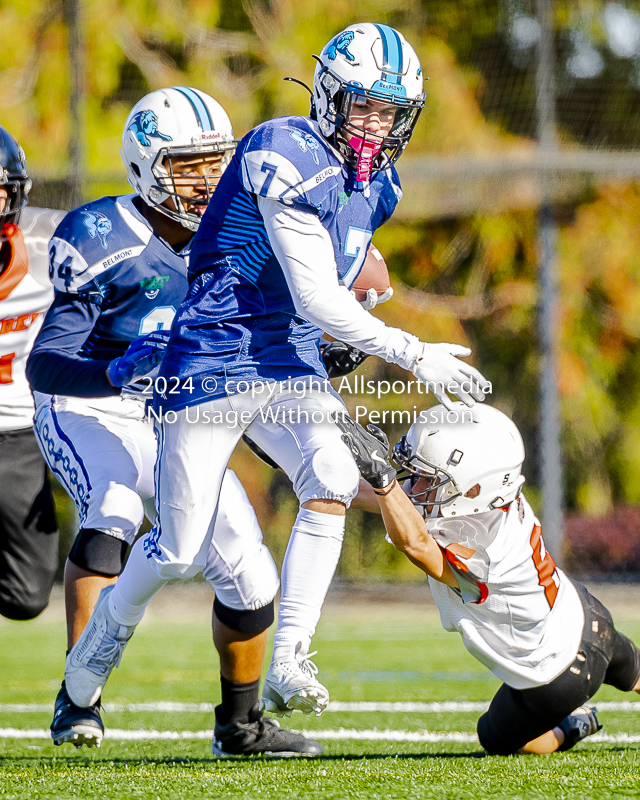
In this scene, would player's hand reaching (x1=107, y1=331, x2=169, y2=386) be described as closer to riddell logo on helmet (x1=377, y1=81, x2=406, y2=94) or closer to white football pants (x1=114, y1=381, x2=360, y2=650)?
white football pants (x1=114, y1=381, x2=360, y2=650)

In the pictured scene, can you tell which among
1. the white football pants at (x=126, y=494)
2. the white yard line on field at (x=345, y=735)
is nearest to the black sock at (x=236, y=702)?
the white football pants at (x=126, y=494)

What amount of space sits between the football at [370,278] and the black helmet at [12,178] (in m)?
1.32

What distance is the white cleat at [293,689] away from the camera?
244 centimetres

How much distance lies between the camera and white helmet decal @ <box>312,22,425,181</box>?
9.21 feet

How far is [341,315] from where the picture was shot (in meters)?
2.64

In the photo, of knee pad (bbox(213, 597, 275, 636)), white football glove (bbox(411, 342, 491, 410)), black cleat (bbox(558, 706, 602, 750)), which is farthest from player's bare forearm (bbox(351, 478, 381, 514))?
black cleat (bbox(558, 706, 602, 750))

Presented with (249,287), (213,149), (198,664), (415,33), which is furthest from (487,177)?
(249,287)

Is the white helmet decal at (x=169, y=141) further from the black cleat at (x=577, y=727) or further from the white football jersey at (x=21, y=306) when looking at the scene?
the black cleat at (x=577, y=727)

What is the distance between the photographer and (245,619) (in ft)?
10.9

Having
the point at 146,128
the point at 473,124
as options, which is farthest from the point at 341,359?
the point at 473,124

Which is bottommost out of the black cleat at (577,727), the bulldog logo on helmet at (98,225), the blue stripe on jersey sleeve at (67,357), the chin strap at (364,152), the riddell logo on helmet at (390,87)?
the black cleat at (577,727)

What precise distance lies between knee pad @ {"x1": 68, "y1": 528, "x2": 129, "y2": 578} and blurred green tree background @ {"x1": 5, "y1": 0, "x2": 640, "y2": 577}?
6954mm

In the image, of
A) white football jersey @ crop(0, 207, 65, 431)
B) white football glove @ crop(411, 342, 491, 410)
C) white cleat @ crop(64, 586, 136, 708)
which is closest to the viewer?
white football glove @ crop(411, 342, 491, 410)

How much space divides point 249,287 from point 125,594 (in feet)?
3.05
